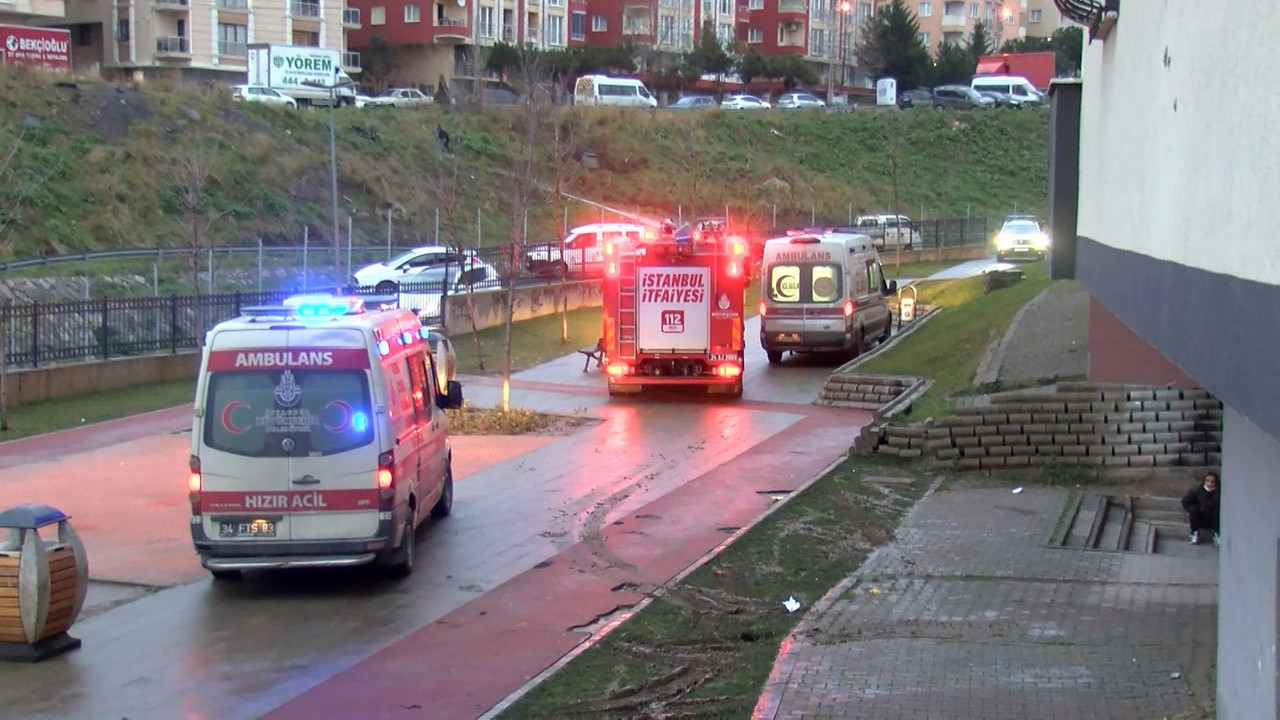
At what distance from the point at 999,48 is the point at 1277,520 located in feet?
364

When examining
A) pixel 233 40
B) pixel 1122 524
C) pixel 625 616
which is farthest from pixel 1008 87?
pixel 625 616

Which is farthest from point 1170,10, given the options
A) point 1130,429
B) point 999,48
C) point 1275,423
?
point 999,48

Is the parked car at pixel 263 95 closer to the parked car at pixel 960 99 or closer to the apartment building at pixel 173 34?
the apartment building at pixel 173 34

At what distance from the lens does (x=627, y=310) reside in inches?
923

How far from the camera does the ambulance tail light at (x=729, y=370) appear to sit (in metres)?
23.3

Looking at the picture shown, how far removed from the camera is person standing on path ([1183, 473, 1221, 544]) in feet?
44.3

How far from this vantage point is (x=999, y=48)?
11081 cm

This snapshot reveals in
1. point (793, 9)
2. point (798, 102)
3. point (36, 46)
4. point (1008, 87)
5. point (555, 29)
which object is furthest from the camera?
point (793, 9)

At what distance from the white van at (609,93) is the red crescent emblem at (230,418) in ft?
190

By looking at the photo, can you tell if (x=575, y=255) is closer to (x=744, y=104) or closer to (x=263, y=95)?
(x=263, y=95)

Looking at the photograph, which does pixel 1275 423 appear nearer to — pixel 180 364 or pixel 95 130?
pixel 180 364

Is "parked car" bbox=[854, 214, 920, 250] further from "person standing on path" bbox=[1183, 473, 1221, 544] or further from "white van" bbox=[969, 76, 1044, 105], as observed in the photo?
"person standing on path" bbox=[1183, 473, 1221, 544]

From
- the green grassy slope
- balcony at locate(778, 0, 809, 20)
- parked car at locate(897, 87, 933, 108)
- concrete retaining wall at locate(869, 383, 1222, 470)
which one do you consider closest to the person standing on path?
concrete retaining wall at locate(869, 383, 1222, 470)

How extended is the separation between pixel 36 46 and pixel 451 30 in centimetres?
2835
